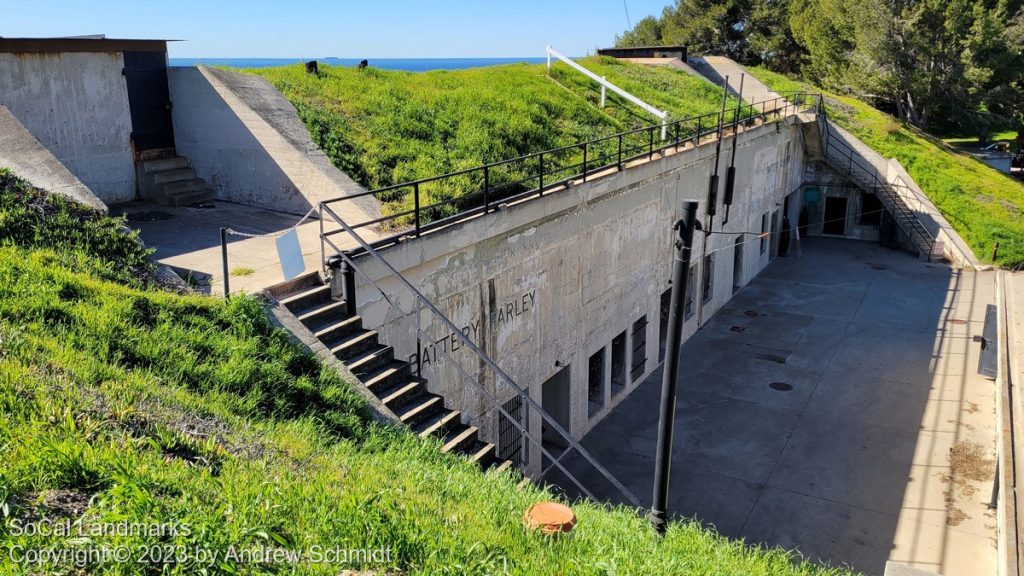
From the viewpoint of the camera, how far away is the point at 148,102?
14.9 metres

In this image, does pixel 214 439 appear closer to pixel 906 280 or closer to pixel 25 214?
pixel 25 214

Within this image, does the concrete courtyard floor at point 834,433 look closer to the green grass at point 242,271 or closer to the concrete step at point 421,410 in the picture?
the concrete step at point 421,410

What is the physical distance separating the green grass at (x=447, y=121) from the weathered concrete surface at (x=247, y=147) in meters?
0.80

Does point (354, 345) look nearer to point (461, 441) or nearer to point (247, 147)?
point (461, 441)

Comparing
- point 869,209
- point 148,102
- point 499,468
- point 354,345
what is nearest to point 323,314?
point 354,345

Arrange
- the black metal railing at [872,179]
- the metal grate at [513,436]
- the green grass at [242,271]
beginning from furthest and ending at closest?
the black metal railing at [872,179]
the metal grate at [513,436]
the green grass at [242,271]

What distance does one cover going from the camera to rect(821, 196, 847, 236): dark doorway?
3183 centimetres

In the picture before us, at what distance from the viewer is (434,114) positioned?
62.1ft

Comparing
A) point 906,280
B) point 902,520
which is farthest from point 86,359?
point 906,280

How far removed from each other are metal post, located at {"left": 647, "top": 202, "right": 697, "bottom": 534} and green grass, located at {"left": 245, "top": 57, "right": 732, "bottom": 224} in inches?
217

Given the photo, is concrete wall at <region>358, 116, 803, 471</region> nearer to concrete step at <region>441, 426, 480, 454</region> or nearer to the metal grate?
the metal grate

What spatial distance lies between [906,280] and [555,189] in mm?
17299

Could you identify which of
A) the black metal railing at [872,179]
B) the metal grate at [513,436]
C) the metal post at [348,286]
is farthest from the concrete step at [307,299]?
the black metal railing at [872,179]

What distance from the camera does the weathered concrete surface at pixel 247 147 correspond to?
14164mm
